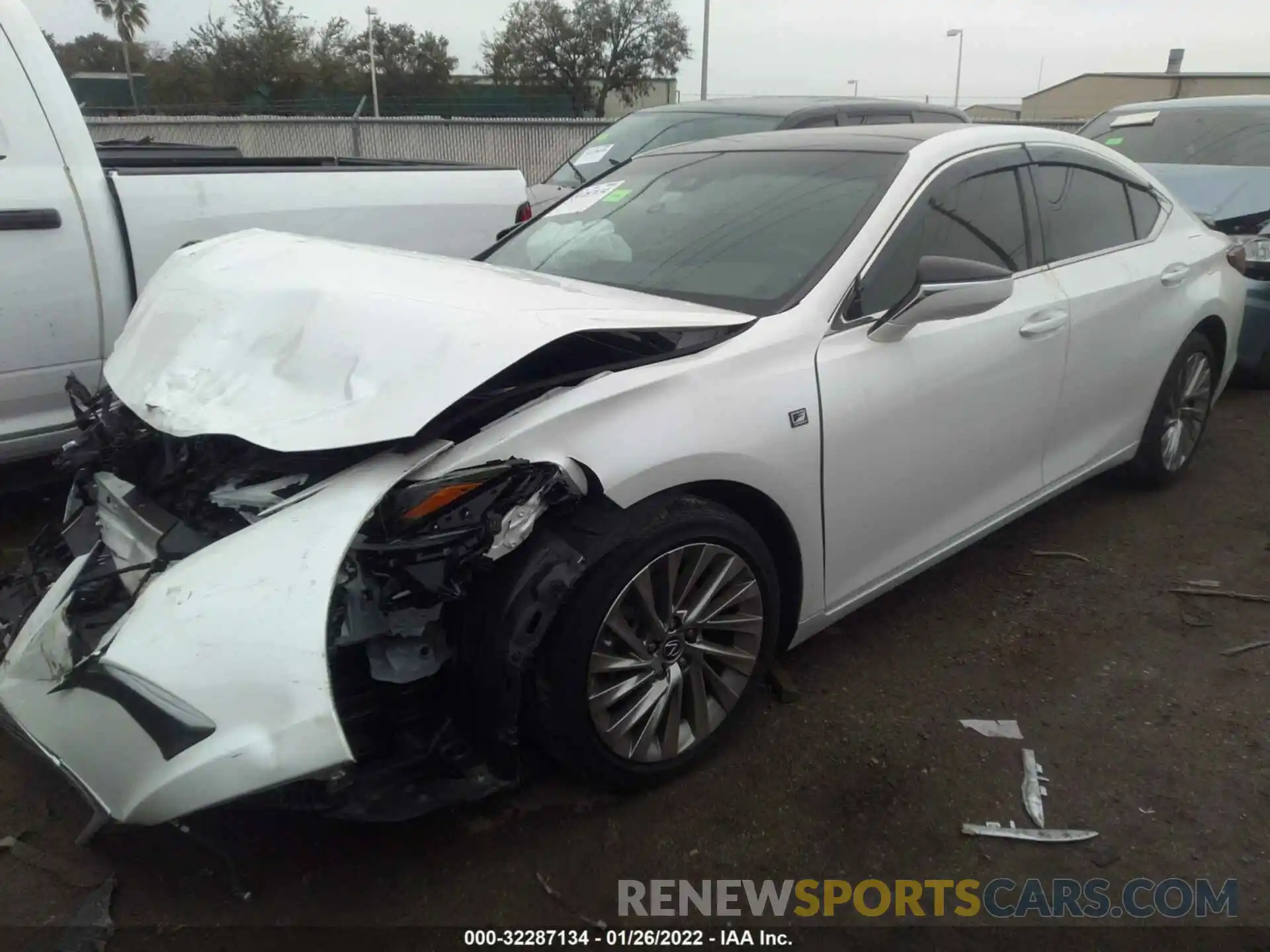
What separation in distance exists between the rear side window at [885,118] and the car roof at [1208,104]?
175 centimetres

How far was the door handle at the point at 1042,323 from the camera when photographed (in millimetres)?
3123

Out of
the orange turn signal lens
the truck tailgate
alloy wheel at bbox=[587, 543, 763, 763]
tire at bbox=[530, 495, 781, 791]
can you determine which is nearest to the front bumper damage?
the orange turn signal lens

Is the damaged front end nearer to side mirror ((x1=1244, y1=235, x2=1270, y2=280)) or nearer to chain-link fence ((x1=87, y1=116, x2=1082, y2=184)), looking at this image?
side mirror ((x1=1244, y1=235, x2=1270, y2=280))

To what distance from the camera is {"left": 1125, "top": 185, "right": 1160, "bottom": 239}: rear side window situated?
388cm

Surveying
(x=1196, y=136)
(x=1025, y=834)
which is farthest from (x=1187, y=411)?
(x=1196, y=136)

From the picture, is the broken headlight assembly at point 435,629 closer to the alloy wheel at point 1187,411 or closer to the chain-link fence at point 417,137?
the alloy wheel at point 1187,411

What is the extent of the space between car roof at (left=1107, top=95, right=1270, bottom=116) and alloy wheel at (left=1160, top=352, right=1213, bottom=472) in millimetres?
4008

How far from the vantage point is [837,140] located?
10.8 feet

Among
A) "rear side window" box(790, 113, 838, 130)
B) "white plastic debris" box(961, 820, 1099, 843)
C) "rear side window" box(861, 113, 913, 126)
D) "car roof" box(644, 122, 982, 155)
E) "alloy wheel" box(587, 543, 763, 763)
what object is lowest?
"white plastic debris" box(961, 820, 1099, 843)

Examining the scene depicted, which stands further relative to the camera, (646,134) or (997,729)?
(646,134)

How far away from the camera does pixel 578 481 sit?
2098mm

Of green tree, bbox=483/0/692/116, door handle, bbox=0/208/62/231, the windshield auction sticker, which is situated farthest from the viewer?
green tree, bbox=483/0/692/116

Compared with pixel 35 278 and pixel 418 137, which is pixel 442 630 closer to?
pixel 35 278

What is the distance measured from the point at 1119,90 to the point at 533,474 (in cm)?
4818
